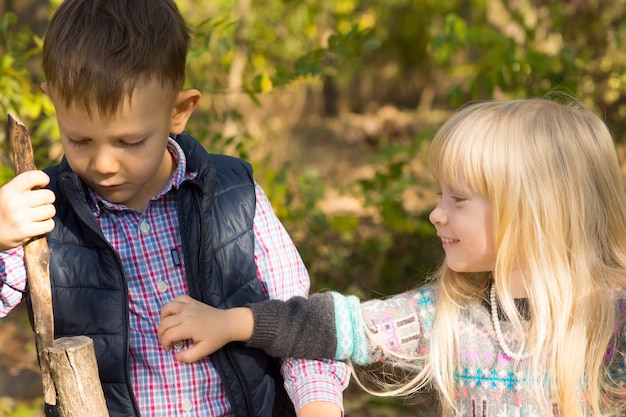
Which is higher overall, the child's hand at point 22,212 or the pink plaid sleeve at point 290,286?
the child's hand at point 22,212

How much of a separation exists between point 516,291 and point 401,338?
1.08 ft

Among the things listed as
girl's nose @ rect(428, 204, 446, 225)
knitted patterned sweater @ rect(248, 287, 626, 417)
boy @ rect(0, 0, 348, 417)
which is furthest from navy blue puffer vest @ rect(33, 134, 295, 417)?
girl's nose @ rect(428, 204, 446, 225)

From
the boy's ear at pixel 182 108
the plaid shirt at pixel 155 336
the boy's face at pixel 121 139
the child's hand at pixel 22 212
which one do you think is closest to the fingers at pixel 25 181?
the child's hand at pixel 22 212

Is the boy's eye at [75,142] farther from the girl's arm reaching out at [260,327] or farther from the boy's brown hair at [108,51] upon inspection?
the girl's arm reaching out at [260,327]

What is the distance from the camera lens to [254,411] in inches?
81.3

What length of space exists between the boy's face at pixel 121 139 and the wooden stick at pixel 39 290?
0.17 m

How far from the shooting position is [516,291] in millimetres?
2045

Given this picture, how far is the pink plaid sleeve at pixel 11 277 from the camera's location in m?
1.92

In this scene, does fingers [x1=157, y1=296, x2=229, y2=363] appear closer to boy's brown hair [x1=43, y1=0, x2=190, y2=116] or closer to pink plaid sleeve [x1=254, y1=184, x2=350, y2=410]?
pink plaid sleeve [x1=254, y1=184, x2=350, y2=410]

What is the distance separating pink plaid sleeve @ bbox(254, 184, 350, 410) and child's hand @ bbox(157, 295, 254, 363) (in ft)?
0.53

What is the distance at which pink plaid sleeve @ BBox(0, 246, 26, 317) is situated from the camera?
1.92 m

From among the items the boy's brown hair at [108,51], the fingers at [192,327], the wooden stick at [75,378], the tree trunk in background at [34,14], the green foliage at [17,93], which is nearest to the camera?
the wooden stick at [75,378]

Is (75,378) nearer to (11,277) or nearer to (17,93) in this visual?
(11,277)

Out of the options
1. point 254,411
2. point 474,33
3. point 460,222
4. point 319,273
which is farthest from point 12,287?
point 319,273
